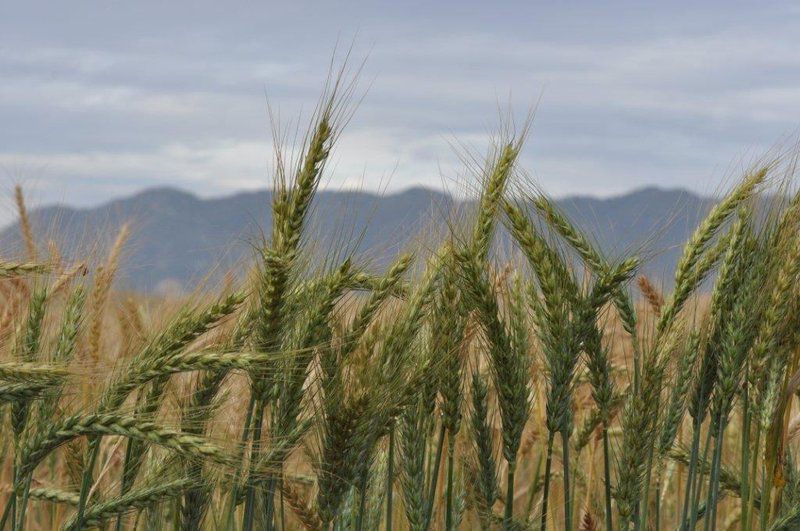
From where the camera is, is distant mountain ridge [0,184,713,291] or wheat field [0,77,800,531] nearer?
wheat field [0,77,800,531]

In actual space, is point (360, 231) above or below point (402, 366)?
above

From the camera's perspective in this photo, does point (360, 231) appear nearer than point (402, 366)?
No

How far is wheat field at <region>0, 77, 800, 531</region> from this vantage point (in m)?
2.34

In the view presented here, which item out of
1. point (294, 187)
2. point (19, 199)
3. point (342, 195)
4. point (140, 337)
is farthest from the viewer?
point (19, 199)

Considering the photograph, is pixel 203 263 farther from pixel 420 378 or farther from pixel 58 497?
pixel 420 378

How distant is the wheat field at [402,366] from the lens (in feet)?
7.68

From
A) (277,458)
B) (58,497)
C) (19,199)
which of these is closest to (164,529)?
(58,497)

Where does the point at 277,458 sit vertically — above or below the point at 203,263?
below

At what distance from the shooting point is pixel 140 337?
286 cm

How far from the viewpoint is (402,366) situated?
2.43 m

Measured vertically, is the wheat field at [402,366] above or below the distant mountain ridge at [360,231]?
below

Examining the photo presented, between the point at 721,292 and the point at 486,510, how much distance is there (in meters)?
0.96

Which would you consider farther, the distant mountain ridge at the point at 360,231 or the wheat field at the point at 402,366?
the distant mountain ridge at the point at 360,231

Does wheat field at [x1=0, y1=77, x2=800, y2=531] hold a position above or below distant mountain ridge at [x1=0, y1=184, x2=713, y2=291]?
below
